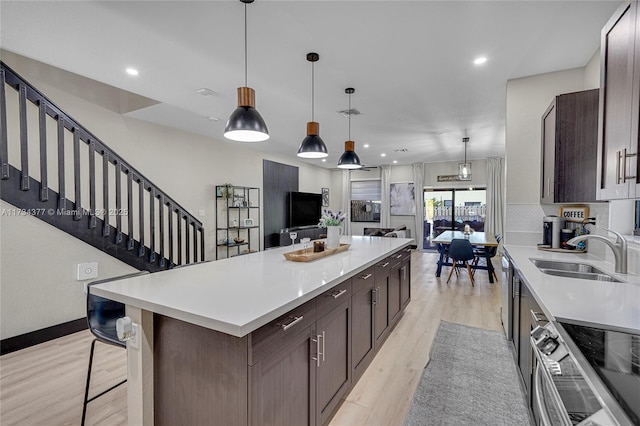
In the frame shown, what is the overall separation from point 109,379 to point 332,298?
204 centimetres

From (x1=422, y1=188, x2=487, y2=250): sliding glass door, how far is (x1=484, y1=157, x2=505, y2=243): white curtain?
253mm

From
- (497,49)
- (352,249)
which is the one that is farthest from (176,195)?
(497,49)

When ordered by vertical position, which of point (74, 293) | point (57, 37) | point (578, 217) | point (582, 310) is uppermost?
point (57, 37)

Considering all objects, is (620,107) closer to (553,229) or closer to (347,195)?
(553,229)

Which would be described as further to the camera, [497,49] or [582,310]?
[497,49]

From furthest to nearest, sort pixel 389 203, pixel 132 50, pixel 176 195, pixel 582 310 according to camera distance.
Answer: pixel 389 203, pixel 176 195, pixel 132 50, pixel 582 310

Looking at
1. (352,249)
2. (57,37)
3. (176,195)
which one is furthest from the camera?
(176,195)

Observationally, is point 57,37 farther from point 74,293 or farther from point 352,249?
point 352,249

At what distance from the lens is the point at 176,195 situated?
15.6 feet

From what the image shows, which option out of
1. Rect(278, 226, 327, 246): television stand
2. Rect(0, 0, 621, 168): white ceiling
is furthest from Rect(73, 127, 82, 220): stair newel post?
Rect(278, 226, 327, 246): television stand

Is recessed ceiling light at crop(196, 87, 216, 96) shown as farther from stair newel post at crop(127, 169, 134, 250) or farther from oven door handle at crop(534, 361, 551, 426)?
oven door handle at crop(534, 361, 551, 426)

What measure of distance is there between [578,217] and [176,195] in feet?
17.3

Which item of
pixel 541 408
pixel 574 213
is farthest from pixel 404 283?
pixel 541 408

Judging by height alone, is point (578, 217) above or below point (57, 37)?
below
